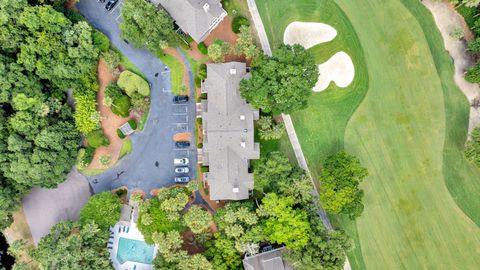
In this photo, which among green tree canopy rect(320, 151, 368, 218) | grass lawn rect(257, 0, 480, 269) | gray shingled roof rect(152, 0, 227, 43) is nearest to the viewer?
green tree canopy rect(320, 151, 368, 218)

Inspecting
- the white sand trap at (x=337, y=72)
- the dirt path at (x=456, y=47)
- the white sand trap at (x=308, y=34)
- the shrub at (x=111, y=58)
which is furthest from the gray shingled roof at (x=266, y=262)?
the shrub at (x=111, y=58)

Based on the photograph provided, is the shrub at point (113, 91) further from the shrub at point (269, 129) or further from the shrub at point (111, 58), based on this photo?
the shrub at point (269, 129)

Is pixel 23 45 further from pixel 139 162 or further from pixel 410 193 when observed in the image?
pixel 410 193

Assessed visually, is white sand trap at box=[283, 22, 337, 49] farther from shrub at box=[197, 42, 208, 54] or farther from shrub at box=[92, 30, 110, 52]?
shrub at box=[92, 30, 110, 52]

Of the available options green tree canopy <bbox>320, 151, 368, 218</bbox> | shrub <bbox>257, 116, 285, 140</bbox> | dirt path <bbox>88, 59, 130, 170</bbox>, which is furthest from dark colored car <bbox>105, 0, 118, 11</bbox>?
green tree canopy <bbox>320, 151, 368, 218</bbox>

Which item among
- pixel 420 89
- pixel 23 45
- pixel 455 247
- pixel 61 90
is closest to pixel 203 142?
pixel 61 90
